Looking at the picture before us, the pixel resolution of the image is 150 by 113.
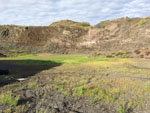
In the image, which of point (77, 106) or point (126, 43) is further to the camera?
point (126, 43)

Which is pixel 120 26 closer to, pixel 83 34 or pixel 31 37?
pixel 83 34

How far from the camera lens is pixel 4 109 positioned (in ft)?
17.6

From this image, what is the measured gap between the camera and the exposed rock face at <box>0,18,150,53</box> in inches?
1620

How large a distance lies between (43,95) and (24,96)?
2.92 feet

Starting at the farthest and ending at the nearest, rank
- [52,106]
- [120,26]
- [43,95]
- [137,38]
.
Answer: [120,26], [137,38], [43,95], [52,106]

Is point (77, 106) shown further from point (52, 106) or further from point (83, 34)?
point (83, 34)

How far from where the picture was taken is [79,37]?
48.2m

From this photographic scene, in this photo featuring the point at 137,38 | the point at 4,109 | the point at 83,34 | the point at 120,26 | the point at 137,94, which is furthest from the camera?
the point at 83,34

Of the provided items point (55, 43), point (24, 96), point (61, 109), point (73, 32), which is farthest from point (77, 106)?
point (73, 32)

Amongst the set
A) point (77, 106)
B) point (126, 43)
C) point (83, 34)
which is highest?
point (83, 34)

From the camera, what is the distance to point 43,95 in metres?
7.17

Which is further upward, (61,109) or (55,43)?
(55,43)

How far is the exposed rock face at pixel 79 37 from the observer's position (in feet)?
135

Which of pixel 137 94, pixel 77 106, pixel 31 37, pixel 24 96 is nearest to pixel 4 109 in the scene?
pixel 24 96
